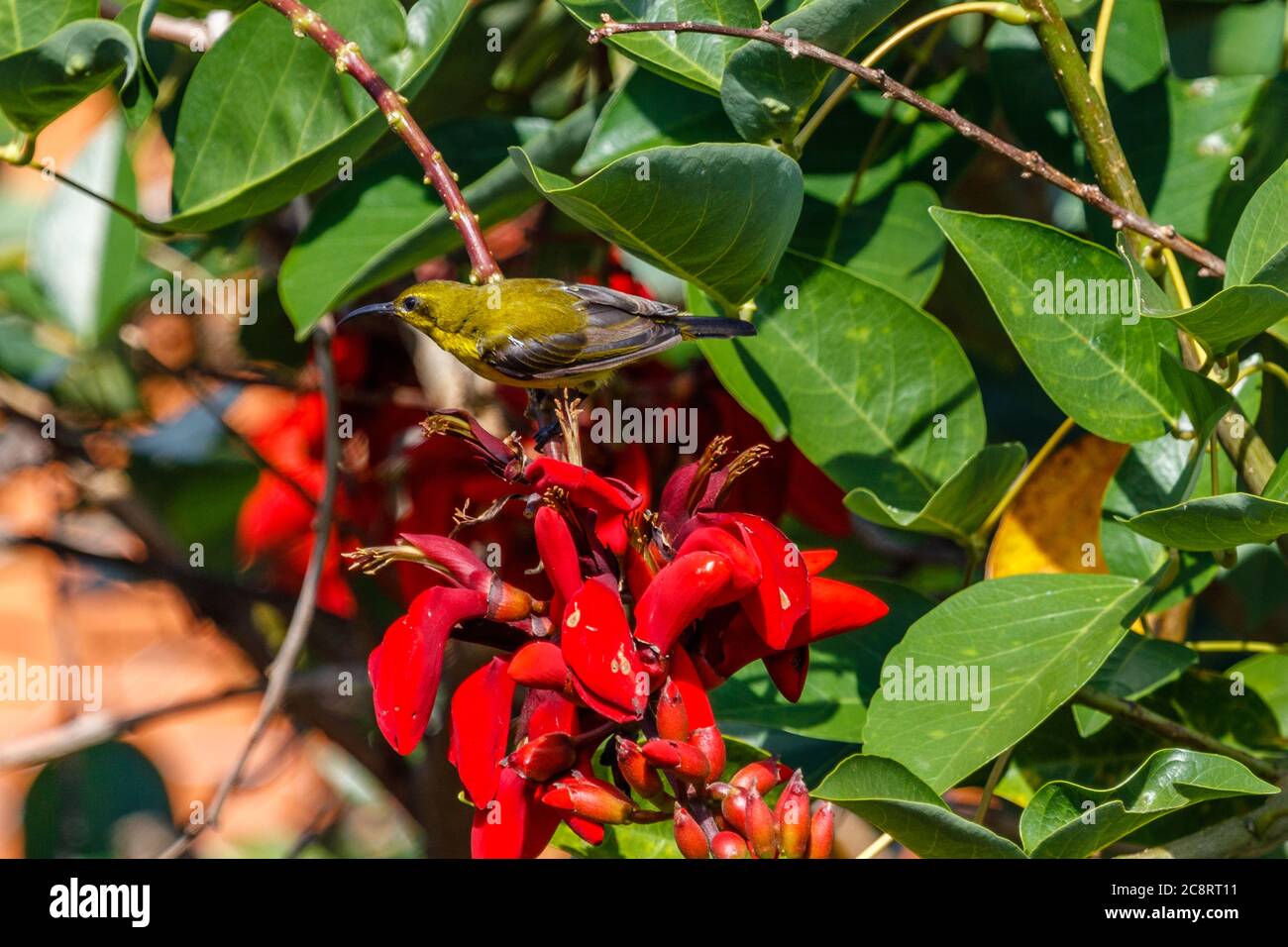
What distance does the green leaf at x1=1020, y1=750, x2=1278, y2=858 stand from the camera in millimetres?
929

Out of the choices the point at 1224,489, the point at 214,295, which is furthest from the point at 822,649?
the point at 214,295

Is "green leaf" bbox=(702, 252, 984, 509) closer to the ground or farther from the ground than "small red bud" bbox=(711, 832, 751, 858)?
farther from the ground

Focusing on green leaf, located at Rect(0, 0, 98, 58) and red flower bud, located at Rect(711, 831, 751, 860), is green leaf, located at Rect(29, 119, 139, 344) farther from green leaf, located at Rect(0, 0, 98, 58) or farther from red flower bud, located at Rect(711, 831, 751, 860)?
red flower bud, located at Rect(711, 831, 751, 860)

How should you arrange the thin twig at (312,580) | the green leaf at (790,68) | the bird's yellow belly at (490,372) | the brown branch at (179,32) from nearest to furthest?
the green leaf at (790,68) < the thin twig at (312,580) < the bird's yellow belly at (490,372) < the brown branch at (179,32)

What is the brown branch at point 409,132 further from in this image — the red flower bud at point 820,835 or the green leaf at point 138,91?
the red flower bud at point 820,835

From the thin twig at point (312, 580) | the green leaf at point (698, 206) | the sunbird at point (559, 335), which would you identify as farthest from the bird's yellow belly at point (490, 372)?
the green leaf at point (698, 206)

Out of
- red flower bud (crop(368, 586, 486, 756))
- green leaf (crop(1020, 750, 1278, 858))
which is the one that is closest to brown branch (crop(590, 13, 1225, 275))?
green leaf (crop(1020, 750, 1278, 858))

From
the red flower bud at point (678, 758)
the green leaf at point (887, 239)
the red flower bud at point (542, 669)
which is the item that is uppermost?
the green leaf at point (887, 239)

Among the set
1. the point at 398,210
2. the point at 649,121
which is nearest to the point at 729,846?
the point at 649,121

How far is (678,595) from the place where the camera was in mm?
893

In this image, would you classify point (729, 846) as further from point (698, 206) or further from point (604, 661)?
point (698, 206)

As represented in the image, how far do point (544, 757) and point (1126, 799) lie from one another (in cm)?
41

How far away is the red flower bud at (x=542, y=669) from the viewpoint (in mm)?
902

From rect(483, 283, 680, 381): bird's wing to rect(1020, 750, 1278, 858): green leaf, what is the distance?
74cm
